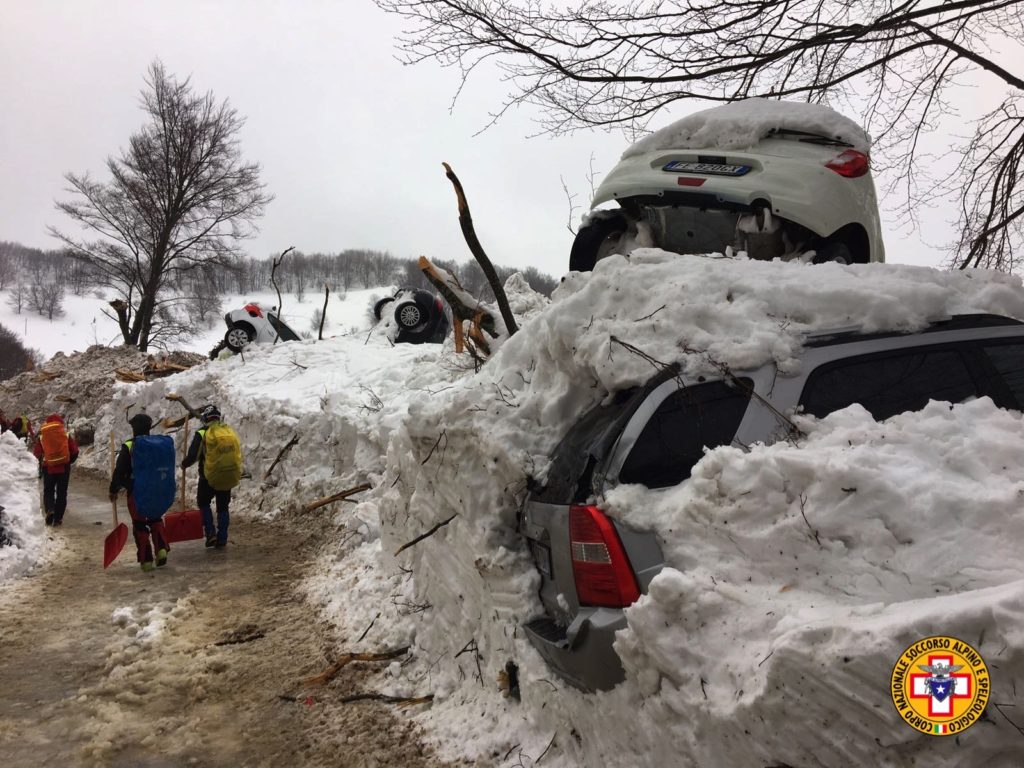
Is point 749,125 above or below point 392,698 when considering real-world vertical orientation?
above

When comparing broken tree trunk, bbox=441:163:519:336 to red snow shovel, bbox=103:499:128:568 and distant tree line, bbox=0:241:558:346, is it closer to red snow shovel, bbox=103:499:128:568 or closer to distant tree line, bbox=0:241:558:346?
red snow shovel, bbox=103:499:128:568

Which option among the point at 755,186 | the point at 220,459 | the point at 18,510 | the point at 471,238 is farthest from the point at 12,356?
the point at 755,186

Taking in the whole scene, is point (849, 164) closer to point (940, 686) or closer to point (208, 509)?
point (940, 686)

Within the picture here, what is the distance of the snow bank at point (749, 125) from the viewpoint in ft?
17.2

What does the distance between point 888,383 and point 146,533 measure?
7115mm

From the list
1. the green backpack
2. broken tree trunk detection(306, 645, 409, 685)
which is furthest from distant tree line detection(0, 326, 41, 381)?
broken tree trunk detection(306, 645, 409, 685)

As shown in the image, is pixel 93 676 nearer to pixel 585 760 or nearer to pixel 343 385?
pixel 585 760

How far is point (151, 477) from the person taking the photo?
6.65 m

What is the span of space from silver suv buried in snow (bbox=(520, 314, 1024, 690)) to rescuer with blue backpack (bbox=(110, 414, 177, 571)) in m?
5.53

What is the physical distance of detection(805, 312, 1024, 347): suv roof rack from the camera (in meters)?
2.66

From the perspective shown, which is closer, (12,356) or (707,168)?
(707,168)

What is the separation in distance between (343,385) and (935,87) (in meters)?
9.33

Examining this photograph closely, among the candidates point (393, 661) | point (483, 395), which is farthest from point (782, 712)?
point (393, 661)

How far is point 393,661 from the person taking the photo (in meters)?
4.24
